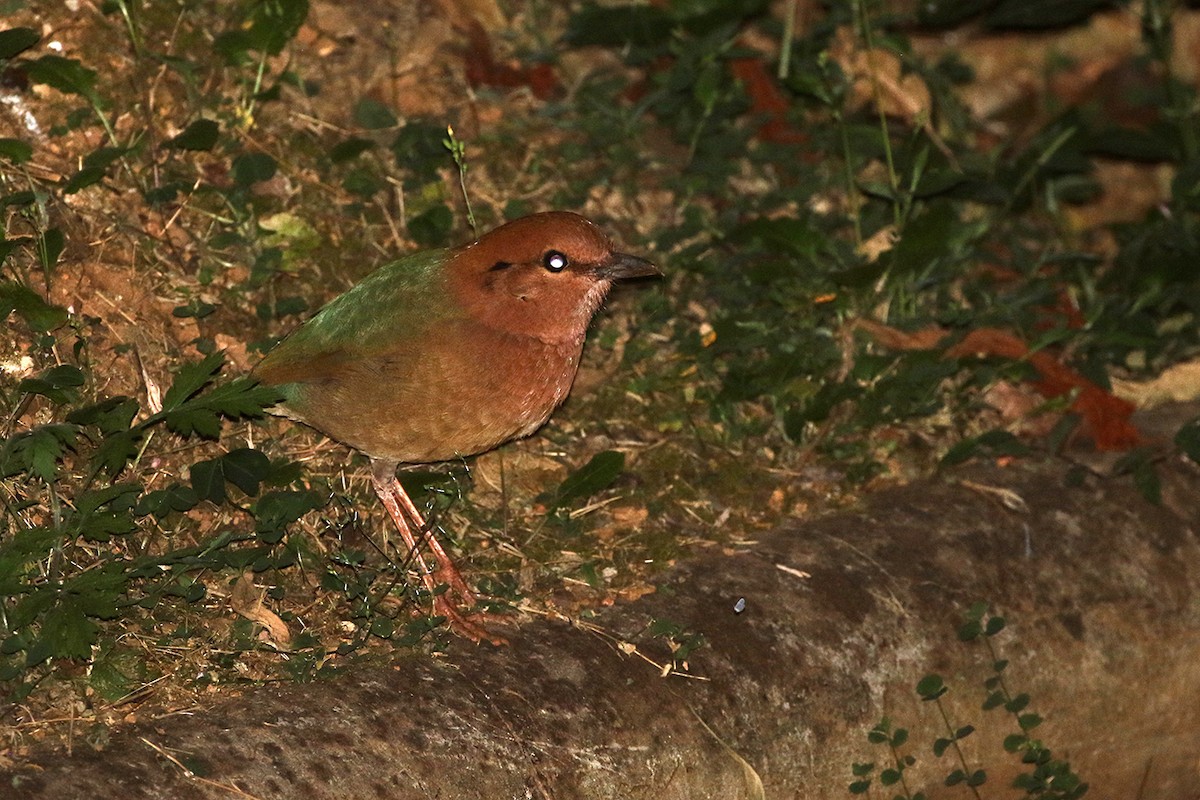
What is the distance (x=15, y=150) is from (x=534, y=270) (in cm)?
155

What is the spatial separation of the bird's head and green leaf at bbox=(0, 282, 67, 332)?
41.8 inches

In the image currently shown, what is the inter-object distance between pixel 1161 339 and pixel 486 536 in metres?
2.78

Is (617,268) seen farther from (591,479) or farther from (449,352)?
(591,479)

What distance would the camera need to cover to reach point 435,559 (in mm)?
4238

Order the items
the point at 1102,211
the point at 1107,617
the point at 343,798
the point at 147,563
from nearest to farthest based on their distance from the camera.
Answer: the point at 343,798
the point at 147,563
the point at 1107,617
the point at 1102,211

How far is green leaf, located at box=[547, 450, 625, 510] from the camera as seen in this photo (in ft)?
14.8

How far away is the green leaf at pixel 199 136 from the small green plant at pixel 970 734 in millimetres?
2710

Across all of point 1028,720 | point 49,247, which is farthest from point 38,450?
point 1028,720

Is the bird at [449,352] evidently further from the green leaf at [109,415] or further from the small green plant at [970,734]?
the small green plant at [970,734]

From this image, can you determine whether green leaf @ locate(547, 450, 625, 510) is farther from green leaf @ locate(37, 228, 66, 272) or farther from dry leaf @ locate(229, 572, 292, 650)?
green leaf @ locate(37, 228, 66, 272)

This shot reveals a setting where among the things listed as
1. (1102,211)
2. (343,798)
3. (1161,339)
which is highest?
(343,798)

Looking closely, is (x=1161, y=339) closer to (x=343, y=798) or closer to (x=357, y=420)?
(x=357, y=420)

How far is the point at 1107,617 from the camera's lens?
4531mm

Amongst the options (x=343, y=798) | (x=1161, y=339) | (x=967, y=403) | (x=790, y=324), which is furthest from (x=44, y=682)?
(x=1161, y=339)
